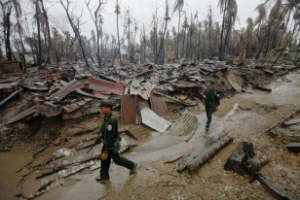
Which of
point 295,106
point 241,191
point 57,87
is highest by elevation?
point 57,87

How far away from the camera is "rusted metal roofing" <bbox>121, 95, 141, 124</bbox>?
7168 millimetres

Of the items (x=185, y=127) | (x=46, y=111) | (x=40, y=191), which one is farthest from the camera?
(x=185, y=127)

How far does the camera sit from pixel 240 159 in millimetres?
4434

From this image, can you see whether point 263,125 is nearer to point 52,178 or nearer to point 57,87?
point 52,178

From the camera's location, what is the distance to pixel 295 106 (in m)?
8.98

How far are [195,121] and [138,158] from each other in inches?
112

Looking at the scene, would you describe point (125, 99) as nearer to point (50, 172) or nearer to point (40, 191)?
point (50, 172)

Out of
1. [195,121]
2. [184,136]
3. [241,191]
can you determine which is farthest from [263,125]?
[241,191]

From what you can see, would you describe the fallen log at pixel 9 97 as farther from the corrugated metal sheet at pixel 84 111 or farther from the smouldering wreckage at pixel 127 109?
the corrugated metal sheet at pixel 84 111

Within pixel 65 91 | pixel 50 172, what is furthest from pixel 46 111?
pixel 50 172

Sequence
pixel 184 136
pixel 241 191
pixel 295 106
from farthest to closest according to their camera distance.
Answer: pixel 295 106
pixel 184 136
pixel 241 191

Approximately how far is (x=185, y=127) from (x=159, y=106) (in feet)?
5.03

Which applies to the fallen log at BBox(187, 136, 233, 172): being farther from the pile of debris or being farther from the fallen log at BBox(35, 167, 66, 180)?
the fallen log at BBox(35, 167, 66, 180)

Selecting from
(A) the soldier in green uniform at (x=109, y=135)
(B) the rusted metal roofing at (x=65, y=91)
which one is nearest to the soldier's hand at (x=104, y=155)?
(A) the soldier in green uniform at (x=109, y=135)
